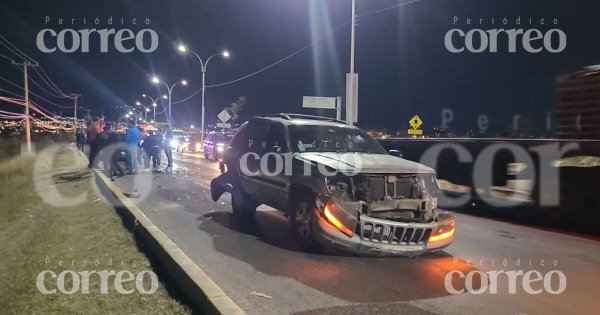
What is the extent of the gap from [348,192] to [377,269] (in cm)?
99

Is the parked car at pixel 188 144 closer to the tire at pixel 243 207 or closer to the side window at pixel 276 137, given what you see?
the tire at pixel 243 207

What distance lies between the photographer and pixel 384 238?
571 cm

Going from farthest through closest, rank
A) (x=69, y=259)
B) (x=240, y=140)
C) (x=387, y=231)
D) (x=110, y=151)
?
(x=110, y=151) < (x=240, y=140) < (x=69, y=259) < (x=387, y=231)

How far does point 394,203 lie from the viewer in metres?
5.86

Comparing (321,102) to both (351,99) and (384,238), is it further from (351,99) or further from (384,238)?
(384,238)

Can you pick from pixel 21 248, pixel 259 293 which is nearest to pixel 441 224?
pixel 259 293

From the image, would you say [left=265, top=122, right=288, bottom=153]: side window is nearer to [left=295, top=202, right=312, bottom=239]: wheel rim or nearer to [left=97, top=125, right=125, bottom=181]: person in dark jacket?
[left=295, top=202, right=312, bottom=239]: wheel rim

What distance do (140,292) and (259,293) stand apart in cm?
116

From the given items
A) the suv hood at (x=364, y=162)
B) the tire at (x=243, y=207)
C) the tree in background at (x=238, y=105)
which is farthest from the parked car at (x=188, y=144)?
the suv hood at (x=364, y=162)

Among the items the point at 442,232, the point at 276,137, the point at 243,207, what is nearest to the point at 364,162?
the point at 442,232

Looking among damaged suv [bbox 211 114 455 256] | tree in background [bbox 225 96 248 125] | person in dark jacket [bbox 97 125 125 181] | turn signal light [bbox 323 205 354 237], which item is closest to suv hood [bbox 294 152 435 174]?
damaged suv [bbox 211 114 455 256]

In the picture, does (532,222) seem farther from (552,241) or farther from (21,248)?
(21,248)

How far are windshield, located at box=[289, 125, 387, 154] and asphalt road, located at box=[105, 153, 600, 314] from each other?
1.45m

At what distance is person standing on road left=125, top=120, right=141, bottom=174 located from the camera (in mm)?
16617
